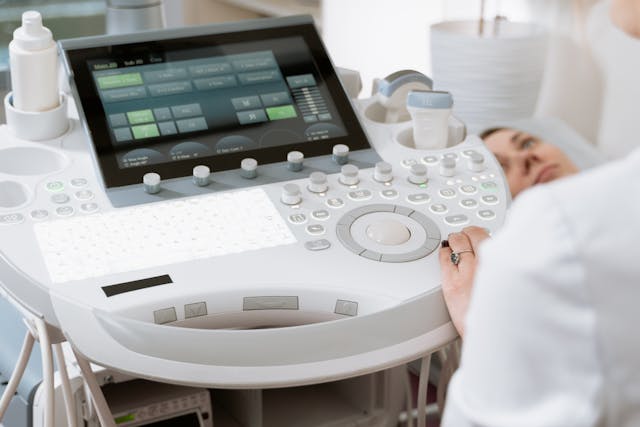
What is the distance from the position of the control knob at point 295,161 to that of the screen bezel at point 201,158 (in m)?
0.02

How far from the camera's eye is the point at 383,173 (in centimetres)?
126

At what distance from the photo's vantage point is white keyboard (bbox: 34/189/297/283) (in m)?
1.09

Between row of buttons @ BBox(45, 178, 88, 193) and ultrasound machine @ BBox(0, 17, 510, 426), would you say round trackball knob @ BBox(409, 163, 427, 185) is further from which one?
row of buttons @ BBox(45, 178, 88, 193)

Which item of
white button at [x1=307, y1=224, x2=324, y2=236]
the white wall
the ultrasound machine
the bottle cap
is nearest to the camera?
the ultrasound machine

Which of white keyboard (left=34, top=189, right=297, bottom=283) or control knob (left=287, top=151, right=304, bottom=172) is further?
control knob (left=287, top=151, right=304, bottom=172)

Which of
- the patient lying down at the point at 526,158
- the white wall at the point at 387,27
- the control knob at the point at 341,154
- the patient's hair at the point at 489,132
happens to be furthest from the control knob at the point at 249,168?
the white wall at the point at 387,27

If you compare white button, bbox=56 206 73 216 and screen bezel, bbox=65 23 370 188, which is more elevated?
screen bezel, bbox=65 23 370 188

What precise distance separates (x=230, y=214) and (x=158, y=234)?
0.09m

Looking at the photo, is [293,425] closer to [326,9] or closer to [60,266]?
[60,266]

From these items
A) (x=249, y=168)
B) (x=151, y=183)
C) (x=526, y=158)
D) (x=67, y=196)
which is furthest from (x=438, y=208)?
(x=526, y=158)

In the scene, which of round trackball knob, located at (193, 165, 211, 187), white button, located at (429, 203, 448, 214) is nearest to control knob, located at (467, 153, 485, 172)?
white button, located at (429, 203, 448, 214)

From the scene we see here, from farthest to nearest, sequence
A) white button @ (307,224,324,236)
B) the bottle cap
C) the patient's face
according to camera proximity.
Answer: the patient's face < the bottle cap < white button @ (307,224,324,236)

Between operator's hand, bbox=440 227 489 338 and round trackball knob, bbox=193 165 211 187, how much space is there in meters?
0.32

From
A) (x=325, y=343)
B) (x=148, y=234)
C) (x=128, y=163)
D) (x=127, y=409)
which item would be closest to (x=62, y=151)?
(x=128, y=163)
